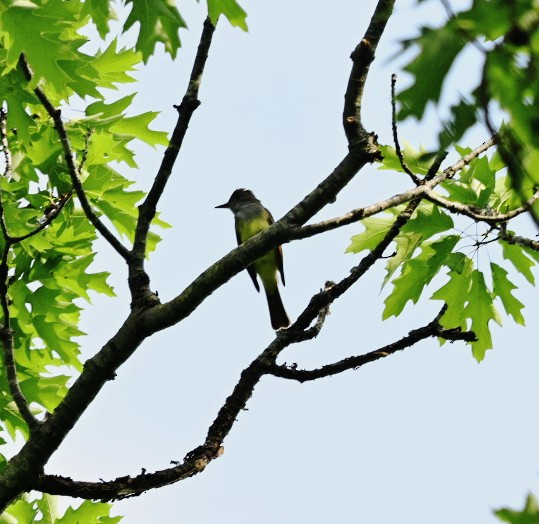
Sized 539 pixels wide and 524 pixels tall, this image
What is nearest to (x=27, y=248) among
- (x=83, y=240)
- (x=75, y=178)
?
(x=83, y=240)

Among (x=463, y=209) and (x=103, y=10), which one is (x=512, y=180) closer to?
(x=463, y=209)

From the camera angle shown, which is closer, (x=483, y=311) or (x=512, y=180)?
(x=512, y=180)

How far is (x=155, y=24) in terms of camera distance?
14.7 ft

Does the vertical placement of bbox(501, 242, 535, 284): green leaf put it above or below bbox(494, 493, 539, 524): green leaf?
above

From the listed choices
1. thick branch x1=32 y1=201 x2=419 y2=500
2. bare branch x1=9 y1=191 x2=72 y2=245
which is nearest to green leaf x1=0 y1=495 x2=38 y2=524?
thick branch x1=32 y1=201 x2=419 y2=500

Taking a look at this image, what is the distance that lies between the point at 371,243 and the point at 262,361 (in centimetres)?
187

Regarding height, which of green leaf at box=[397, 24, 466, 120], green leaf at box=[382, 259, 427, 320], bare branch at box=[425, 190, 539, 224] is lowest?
green leaf at box=[397, 24, 466, 120]

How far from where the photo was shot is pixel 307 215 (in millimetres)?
3707

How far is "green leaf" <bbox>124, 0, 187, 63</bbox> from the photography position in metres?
4.44

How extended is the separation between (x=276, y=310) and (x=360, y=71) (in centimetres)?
770

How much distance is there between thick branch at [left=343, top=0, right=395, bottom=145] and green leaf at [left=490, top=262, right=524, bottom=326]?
2.10m

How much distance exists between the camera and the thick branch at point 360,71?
144 inches

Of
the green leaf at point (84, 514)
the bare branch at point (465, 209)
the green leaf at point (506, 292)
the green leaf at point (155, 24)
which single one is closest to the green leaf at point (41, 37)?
the green leaf at point (155, 24)

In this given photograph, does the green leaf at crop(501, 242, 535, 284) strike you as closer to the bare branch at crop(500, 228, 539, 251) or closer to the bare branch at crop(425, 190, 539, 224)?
the bare branch at crop(500, 228, 539, 251)
